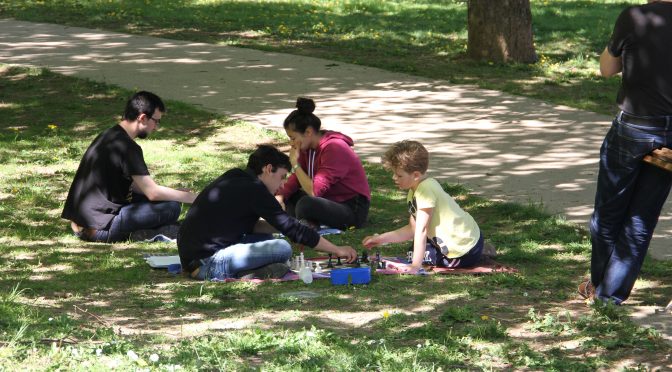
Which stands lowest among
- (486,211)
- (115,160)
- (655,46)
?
(486,211)

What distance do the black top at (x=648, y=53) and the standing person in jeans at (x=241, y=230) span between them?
225cm

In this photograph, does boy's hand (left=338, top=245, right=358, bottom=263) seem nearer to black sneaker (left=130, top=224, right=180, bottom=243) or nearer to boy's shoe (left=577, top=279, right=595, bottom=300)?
boy's shoe (left=577, top=279, right=595, bottom=300)

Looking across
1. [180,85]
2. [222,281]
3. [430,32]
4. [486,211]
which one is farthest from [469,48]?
[222,281]

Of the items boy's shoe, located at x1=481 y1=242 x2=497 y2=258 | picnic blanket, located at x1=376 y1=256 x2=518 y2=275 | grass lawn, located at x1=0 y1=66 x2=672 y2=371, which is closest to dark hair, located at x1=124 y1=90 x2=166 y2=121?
grass lawn, located at x1=0 y1=66 x2=672 y2=371

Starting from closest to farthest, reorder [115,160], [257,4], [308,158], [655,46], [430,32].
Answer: [655,46] < [115,160] < [308,158] < [430,32] < [257,4]

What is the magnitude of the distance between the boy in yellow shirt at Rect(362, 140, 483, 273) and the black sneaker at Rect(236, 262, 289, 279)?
0.87m

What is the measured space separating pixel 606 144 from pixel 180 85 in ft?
29.1

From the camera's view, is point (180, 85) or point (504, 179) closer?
point (504, 179)

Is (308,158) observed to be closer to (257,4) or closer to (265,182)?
(265,182)

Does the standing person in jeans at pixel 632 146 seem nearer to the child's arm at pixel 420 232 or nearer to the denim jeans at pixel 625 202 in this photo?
the denim jeans at pixel 625 202

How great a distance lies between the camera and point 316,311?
6.53 metres

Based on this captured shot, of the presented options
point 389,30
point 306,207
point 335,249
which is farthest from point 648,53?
point 389,30

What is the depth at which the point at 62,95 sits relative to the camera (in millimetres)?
14055

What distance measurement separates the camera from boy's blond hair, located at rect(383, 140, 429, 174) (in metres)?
7.41
